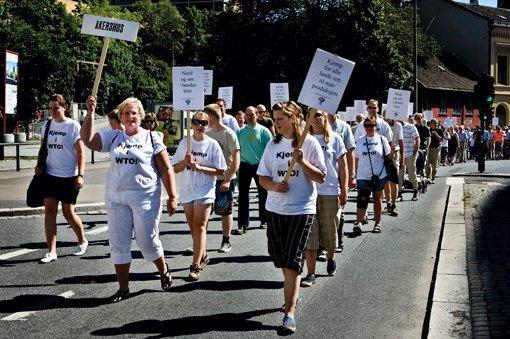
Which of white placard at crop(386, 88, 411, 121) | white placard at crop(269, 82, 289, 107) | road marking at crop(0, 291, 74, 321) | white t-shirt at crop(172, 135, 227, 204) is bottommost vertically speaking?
road marking at crop(0, 291, 74, 321)

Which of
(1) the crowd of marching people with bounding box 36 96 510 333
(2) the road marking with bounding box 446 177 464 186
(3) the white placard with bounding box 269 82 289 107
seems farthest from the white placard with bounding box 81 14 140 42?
(2) the road marking with bounding box 446 177 464 186

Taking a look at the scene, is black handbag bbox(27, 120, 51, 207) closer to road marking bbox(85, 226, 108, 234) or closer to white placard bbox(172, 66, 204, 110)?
white placard bbox(172, 66, 204, 110)

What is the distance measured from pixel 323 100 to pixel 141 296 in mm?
2361

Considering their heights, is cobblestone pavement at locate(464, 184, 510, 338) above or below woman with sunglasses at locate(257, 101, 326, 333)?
below

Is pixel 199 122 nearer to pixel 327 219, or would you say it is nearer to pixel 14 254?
pixel 327 219

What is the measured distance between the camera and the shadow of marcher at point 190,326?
18.1 feet

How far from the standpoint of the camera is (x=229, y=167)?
883 cm

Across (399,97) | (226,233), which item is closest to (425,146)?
(399,97)

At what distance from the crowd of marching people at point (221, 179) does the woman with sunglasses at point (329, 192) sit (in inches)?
0.4

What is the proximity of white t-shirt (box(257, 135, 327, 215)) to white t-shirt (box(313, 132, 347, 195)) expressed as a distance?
1.80 m

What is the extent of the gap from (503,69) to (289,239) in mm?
58496

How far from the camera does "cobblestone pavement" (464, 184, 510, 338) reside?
5.77 m

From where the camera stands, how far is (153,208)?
6.41m

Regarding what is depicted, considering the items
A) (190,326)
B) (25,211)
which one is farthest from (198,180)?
(25,211)
